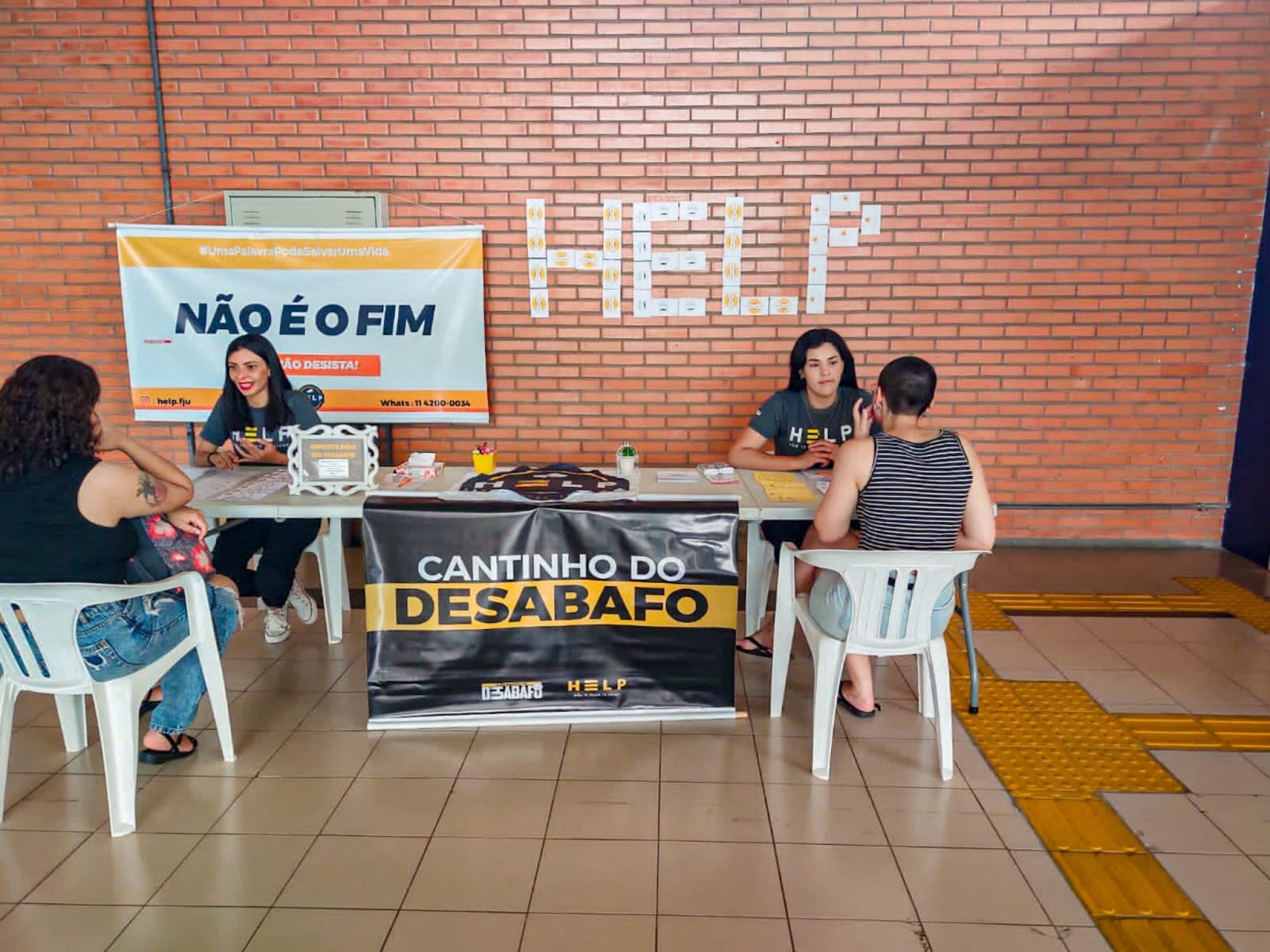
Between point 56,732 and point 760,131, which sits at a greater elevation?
point 760,131

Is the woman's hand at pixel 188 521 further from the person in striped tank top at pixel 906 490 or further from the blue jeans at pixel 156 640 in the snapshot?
the person in striped tank top at pixel 906 490

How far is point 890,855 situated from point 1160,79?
464 cm

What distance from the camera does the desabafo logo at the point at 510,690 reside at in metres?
3.14

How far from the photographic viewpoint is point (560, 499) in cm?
305

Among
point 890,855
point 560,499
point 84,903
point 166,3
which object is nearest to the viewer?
point 84,903

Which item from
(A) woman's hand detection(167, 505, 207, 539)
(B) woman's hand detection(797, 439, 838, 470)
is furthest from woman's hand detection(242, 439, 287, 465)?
(B) woman's hand detection(797, 439, 838, 470)

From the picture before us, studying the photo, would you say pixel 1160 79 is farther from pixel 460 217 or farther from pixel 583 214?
pixel 460 217

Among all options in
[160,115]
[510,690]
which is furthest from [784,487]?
[160,115]

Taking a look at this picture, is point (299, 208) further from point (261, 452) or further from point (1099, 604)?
point (1099, 604)

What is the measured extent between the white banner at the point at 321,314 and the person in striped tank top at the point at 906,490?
111 inches

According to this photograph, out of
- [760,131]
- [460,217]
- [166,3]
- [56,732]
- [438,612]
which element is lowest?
[56,732]

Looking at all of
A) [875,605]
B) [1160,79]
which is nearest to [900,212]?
[1160,79]

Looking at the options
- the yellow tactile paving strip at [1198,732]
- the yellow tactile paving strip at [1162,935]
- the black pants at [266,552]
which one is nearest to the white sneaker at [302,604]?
the black pants at [266,552]

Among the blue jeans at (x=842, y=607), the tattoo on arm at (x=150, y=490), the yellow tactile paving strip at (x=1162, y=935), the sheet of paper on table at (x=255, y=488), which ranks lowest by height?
the yellow tactile paving strip at (x=1162, y=935)
